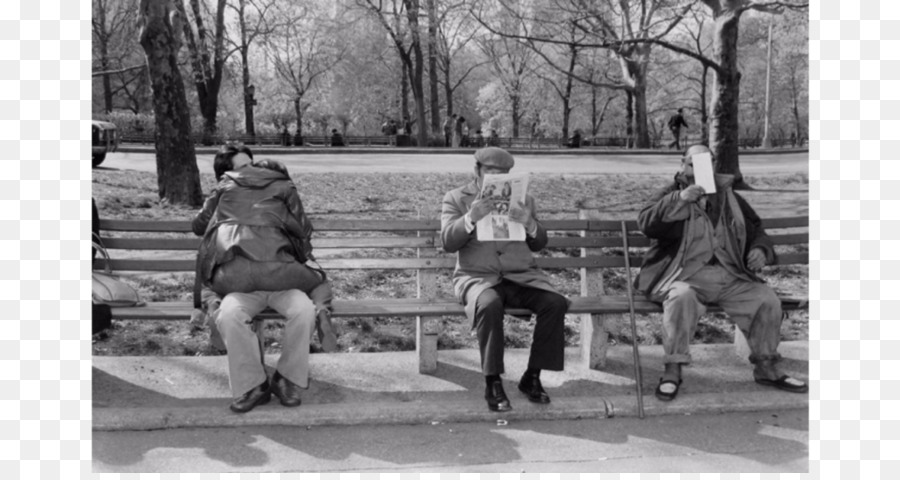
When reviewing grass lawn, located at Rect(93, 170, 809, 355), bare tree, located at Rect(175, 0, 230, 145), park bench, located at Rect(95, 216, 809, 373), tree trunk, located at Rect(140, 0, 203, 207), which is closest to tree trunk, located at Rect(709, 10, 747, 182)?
grass lawn, located at Rect(93, 170, 809, 355)

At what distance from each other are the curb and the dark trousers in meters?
0.22

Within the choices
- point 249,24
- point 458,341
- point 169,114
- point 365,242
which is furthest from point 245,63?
point 365,242

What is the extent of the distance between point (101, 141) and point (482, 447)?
13.5m

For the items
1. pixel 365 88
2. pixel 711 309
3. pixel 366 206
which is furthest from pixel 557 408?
pixel 365 88

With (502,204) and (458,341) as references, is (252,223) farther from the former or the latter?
(458,341)

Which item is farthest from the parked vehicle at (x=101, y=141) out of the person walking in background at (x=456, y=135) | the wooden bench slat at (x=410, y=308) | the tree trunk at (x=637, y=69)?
the person walking in background at (x=456, y=135)

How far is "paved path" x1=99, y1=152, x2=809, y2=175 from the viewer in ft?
48.5

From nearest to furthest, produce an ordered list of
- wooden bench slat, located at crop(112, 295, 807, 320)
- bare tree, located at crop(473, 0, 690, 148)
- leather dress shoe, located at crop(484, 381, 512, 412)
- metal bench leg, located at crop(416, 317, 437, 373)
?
leather dress shoe, located at crop(484, 381, 512, 412) → wooden bench slat, located at crop(112, 295, 807, 320) → metal bench leg, located at crop(416, 317, 437, 373) → bare tree, located at crop(473, 0, 690, 148)

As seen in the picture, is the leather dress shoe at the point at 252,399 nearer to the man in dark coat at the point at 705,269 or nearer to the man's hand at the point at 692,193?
the man in dark coat at the point at 705,269

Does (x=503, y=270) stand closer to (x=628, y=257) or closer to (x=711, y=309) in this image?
(x=628, y=257)

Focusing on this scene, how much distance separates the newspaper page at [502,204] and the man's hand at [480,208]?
2 cm

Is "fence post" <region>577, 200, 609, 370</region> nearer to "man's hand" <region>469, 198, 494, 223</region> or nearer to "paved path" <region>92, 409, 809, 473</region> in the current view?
"paved path" <region>92, 409, 809, 473</region>

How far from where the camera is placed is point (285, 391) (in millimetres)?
4020

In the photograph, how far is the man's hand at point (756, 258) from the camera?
14.6 ft
